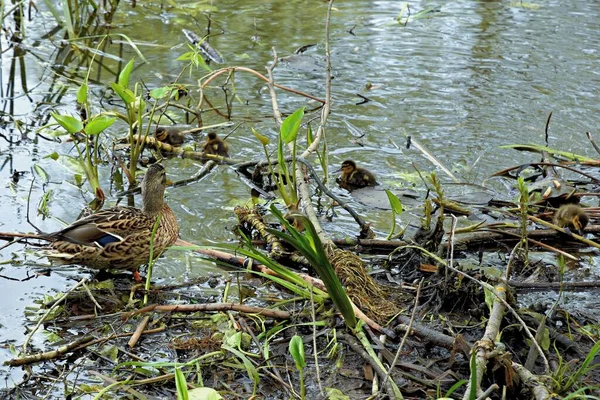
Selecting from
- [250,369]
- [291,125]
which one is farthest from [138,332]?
[291,125]

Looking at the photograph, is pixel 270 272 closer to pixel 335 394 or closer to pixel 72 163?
pixel 335 394

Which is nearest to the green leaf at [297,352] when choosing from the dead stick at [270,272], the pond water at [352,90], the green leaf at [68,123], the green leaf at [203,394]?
the green leaf at [203,394]

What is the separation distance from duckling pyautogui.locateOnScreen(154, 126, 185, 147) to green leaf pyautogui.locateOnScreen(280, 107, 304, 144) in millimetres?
2203

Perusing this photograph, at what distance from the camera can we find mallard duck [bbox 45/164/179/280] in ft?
15.0

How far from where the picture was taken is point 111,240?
15.0 ft

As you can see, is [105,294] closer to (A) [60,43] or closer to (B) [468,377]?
(B) [468,377]

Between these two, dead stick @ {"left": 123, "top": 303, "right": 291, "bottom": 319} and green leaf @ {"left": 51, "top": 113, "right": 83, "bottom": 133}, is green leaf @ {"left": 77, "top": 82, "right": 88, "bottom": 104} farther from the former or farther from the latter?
dead stick @ {"left": 123, "top": 303, "right": 291, "bottom": 319}

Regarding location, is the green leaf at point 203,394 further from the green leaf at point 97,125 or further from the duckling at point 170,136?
the duckling at point 170,136

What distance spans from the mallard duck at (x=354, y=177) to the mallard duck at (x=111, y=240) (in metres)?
1.55

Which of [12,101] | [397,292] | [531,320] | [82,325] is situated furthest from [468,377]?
[12,101]

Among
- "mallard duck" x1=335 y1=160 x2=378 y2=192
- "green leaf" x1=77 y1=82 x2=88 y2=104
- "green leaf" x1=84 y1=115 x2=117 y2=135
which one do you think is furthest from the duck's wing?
"mallard duck" x1=335 y1=160 x2=378 y2=192

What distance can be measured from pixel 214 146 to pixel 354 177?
1189 millimetres

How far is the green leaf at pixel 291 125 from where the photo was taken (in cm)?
453

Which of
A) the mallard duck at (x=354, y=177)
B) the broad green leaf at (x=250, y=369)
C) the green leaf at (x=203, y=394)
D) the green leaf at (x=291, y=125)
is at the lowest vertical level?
the mallard duck at (x=354, y=177)
